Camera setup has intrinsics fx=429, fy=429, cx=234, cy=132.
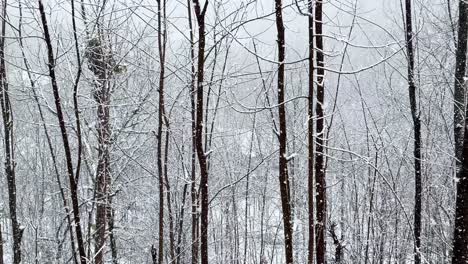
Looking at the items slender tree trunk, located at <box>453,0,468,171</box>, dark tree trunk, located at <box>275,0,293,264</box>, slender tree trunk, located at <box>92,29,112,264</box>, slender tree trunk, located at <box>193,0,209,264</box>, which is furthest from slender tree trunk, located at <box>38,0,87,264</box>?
slender tree trunk, located at <box>92,29,112,264</box>

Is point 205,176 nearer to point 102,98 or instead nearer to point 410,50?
point 410,50

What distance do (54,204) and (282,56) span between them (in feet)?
69.9

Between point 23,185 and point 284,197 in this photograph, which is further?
point 23,185

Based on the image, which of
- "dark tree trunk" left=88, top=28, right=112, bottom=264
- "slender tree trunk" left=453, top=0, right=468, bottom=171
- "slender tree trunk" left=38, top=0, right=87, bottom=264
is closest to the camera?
"slender tree trunk" left=38, top=0, right=87, bottom=264

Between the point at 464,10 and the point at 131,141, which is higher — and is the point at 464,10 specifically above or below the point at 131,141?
above

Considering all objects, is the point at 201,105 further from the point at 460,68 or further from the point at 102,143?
the point at 102,143

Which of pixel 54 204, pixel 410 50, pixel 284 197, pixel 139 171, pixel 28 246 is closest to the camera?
pixel 284 197

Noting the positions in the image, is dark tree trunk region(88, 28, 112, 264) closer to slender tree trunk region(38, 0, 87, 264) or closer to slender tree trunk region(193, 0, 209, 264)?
slender tree trunk region(38, 0, 87, 264)

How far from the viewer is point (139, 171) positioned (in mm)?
16406

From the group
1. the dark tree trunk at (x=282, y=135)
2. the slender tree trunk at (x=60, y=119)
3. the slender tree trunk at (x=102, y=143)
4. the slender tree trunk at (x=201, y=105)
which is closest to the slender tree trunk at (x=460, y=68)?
the dark tree trunk at (x=282, y=135)

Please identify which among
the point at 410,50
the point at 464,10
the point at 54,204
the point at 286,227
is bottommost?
the point at 54,204

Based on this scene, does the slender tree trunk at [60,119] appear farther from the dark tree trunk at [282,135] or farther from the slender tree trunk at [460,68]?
the slender tree trunk at [460,68]

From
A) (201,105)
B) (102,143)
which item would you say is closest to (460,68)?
(201,105)

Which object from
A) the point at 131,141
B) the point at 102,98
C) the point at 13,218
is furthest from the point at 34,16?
the point at 131,141
